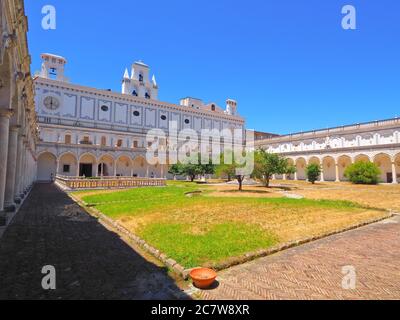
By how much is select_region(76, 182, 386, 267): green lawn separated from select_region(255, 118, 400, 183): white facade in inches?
1137

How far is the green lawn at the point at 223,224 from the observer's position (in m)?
6.79

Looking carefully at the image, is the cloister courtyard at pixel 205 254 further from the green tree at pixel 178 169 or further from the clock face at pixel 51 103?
the clock face at pixel 51 103

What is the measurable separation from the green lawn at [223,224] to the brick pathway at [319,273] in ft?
2.54

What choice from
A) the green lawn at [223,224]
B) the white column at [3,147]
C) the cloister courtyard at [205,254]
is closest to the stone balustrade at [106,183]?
the green lawn at [223,224]

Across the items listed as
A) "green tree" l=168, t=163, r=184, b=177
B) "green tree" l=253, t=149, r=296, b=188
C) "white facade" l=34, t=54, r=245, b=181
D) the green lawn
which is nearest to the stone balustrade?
the green lawn

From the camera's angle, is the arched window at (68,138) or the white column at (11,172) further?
the arched window at (68,138)

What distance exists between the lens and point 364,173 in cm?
3334

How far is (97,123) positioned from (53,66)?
12.9 meters

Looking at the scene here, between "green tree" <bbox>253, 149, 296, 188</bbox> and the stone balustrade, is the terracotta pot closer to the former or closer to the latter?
the stone balustrade

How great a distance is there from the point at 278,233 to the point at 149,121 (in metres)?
49.8

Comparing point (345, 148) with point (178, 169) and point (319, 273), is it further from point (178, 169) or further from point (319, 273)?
point (319, 273)

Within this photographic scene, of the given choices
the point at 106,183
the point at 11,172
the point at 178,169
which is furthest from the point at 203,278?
the point at 178,169
